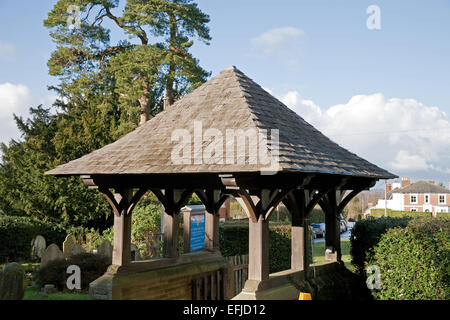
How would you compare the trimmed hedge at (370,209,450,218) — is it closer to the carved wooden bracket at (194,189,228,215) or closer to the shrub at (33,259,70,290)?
the carved wooden bracket at (194,189,228,215)

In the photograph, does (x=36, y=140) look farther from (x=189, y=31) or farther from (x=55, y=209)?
(x=189, y=31)

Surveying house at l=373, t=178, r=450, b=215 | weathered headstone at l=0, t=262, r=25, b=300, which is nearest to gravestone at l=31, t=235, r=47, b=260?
weathered headstone at l=0, t=262, r=25, b=300

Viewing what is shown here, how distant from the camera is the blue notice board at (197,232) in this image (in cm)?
1213

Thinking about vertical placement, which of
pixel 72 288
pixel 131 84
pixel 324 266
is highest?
pixel 131 84

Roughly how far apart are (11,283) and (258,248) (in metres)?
4.44

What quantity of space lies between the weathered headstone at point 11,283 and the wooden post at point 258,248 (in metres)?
4.16

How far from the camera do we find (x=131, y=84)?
80.4ft

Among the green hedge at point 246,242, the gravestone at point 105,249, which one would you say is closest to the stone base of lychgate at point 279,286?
the green hedge at point 246,242

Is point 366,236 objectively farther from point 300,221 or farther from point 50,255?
point 50,255

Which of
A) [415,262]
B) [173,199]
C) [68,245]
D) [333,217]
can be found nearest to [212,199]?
[173,199]

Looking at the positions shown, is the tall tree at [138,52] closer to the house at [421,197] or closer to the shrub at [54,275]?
the shrub at [54,275]

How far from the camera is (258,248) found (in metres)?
7.80
